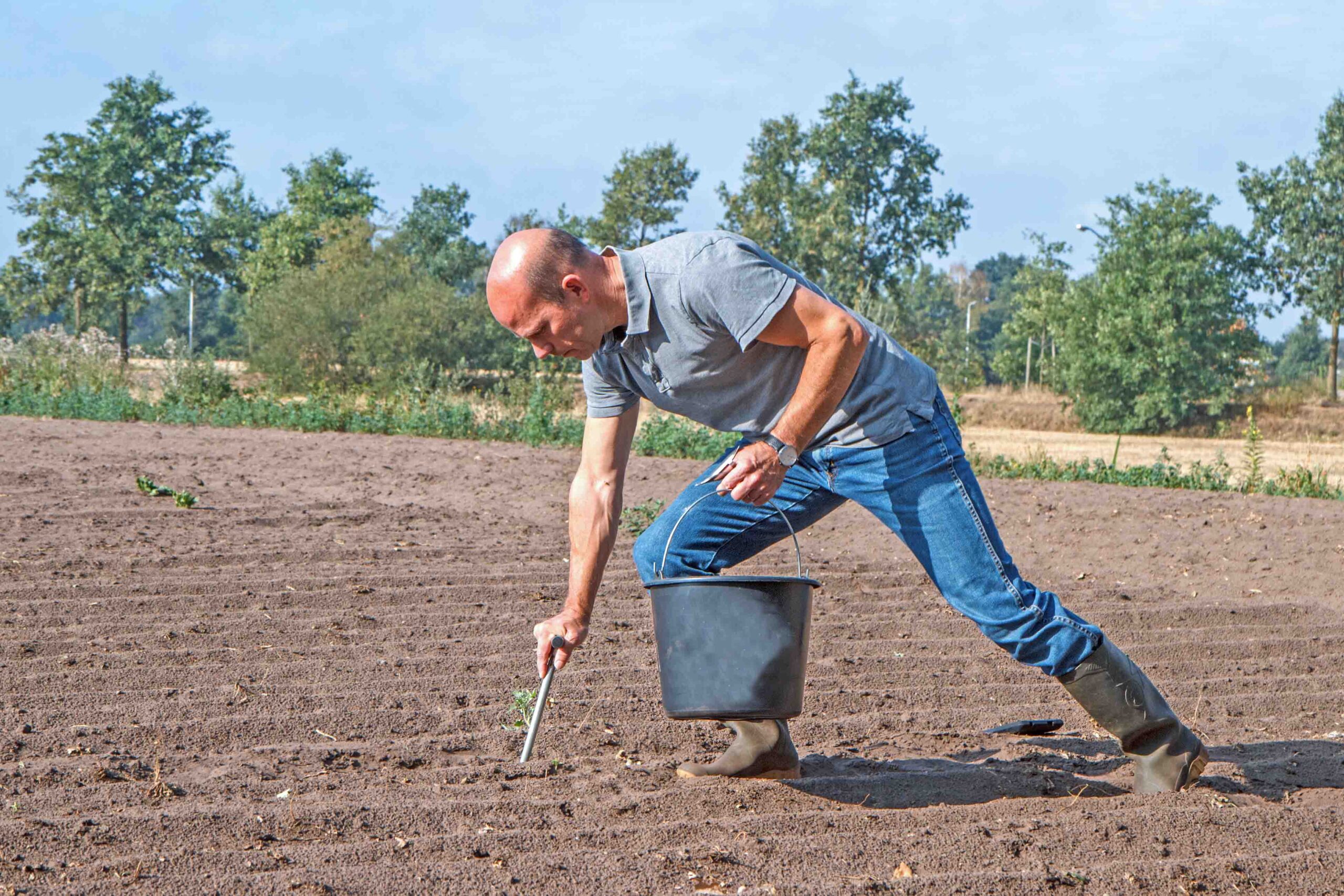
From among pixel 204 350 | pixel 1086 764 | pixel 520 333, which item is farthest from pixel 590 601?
pixel 204 350

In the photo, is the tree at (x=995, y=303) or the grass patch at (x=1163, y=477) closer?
the grass patch at (x=1163, y=477)

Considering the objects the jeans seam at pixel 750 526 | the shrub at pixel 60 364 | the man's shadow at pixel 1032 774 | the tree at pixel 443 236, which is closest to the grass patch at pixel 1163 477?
the man's shadow at pixel 1032 774

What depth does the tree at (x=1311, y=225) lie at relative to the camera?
32.9 metres

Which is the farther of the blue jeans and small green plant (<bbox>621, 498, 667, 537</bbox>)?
small green plant (<bbox>621, 498, 667, 537</bbox>)

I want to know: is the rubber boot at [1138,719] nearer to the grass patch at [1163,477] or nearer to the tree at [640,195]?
the grass patch at [1163,477]

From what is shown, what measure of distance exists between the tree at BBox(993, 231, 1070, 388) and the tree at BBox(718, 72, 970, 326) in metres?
3.83

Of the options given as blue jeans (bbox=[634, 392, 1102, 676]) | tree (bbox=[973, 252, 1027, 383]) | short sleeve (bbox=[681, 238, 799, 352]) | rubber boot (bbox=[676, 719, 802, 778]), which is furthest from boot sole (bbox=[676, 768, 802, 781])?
tree (bbox=[973, 252, 1027, 383])

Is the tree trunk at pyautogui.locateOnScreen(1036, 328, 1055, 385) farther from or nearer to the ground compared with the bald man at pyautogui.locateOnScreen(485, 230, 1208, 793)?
farther from the ground

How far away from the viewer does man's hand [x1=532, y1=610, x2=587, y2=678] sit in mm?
3346

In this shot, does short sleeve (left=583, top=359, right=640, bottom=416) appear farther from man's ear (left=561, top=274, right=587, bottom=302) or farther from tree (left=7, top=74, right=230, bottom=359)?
tree (left=7, top=74, right=230, bottom=359)

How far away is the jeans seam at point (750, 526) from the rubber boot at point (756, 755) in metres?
0.47

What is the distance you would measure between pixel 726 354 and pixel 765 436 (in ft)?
0.73

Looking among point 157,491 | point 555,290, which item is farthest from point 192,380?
point 555,290

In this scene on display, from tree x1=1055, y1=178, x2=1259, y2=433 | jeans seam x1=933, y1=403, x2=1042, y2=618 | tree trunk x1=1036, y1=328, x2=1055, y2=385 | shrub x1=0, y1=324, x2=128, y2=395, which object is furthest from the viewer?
tree trunk x1=1036, y1=328, x2=1055, y2=385
